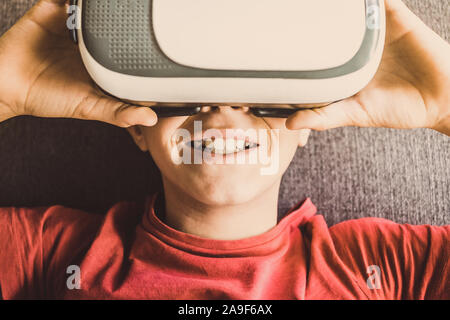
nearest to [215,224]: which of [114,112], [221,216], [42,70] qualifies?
[221,216]

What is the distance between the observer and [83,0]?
429 millimetres

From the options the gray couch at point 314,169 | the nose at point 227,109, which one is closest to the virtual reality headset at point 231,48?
the nose at point 227,109

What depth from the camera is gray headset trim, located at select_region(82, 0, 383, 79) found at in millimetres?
416

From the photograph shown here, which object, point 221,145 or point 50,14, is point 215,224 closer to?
point 221,145

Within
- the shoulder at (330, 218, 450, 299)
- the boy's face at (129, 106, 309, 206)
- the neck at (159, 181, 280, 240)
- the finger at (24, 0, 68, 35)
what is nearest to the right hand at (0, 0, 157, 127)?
the finger at (24, 0, 68, 35)

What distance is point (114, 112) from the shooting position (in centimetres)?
52

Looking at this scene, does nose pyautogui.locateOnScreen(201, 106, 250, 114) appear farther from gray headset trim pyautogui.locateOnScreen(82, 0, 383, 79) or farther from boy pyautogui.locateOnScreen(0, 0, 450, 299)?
gray headset trim pyautogui.locateOnScreen(82, 0, 383, 79)

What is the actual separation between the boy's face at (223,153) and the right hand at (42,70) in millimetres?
131

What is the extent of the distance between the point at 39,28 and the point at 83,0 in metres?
0.20

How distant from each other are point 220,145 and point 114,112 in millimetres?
169
